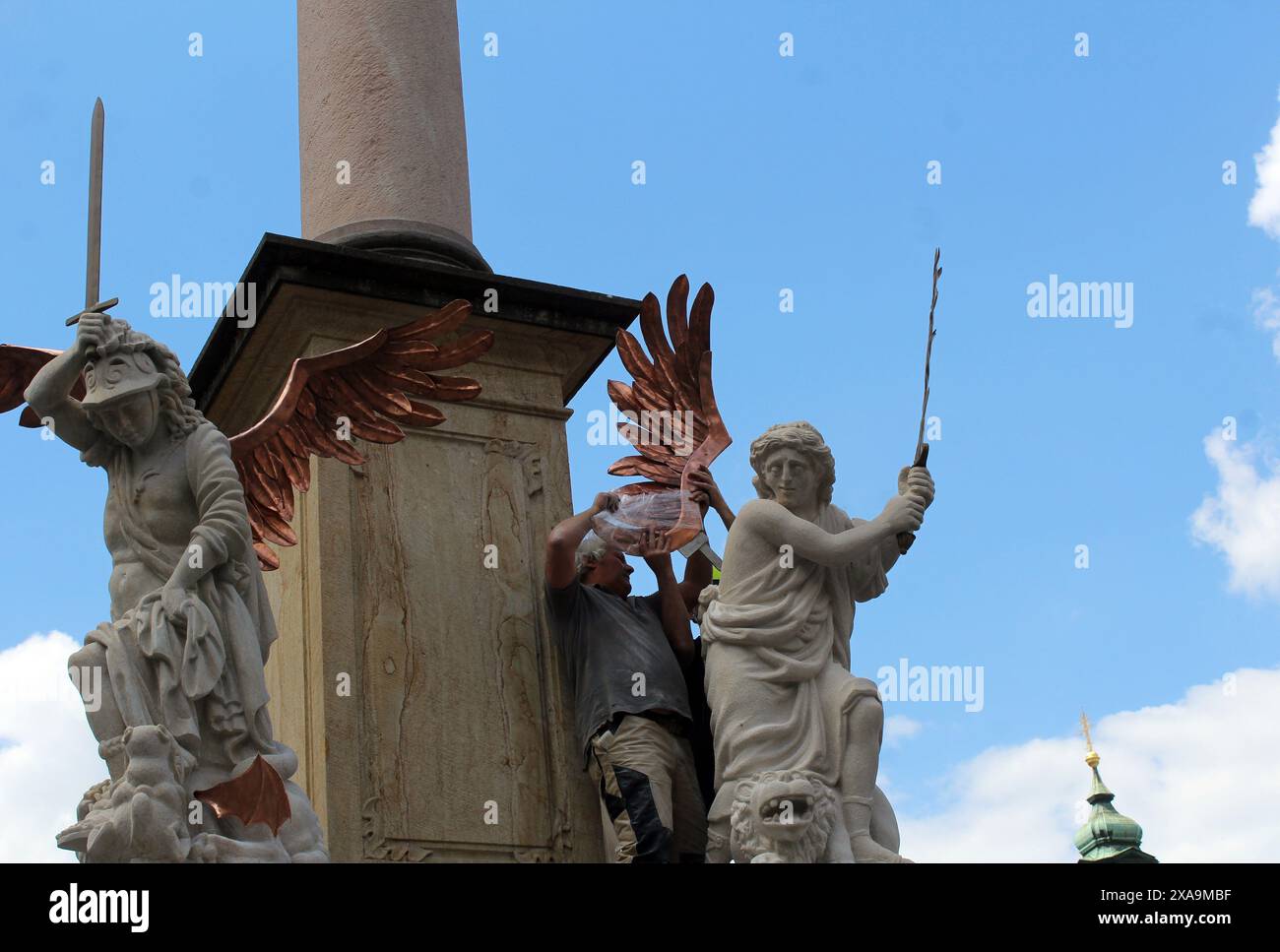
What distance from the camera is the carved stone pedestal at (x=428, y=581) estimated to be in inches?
454

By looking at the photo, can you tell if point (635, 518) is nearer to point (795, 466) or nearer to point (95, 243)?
point (795, 466)

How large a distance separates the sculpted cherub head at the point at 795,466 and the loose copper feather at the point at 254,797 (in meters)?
3.15

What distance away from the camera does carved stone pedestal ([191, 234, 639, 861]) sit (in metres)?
11.5

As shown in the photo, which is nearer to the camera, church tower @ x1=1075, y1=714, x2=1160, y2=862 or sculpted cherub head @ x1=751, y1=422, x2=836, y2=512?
sculpted cherub head @ x1=751, y1=422, x2=836, y2=512

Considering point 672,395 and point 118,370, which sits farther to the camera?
point 672,395

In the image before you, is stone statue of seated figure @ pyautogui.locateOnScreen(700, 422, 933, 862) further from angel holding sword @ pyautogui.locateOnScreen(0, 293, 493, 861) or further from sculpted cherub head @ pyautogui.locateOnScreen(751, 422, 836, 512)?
angel holding sword @ pyautogui.locateOnScreen(0, 293, 493, 861)

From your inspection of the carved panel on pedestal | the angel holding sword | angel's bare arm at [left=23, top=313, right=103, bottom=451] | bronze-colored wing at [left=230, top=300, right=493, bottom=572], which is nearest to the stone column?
the carved panel on pedestal

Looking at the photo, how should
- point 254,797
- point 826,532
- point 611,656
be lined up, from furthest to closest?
point 611,656, point 826,532, point 254,797

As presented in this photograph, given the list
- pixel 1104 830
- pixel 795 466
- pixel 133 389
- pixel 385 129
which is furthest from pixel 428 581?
pixel 1104 830

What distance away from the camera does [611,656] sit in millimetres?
11844

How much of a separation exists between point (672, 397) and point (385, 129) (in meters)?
2.60

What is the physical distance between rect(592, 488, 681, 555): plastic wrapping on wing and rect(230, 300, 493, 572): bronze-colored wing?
3.56ft

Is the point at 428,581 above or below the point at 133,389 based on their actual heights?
below
